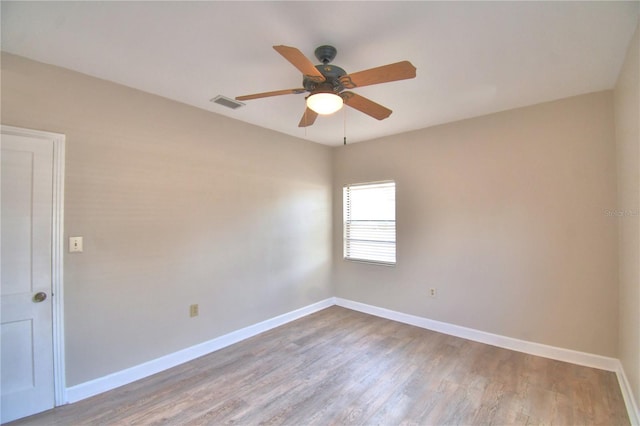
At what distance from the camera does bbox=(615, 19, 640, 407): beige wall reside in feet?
6.32

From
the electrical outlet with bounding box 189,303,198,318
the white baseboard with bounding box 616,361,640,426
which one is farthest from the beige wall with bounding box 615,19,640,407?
the electrical outlet with bounding box 189,303,198,318

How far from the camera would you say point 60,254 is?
221 cm

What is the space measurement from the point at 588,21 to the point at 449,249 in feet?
8.00

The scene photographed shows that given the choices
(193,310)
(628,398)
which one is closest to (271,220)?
(193,310)

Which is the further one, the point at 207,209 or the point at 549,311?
the point at 207,209

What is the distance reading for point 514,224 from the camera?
309 cm

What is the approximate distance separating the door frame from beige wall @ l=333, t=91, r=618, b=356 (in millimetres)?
3505

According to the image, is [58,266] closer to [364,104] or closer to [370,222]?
[364,104]

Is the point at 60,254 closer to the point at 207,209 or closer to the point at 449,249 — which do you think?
the point at 207,209

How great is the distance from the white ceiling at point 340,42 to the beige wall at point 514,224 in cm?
45

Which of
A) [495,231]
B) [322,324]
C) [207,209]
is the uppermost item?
[207,209]

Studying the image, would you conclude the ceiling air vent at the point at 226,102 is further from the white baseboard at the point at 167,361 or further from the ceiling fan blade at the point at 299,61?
the white baseboard at the point at 167,361

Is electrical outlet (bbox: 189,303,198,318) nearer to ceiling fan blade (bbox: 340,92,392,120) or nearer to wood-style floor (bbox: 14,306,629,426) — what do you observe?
wood-style floor (bbox: 14,306,629,426)

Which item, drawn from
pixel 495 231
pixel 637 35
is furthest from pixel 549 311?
pixel 637 35
